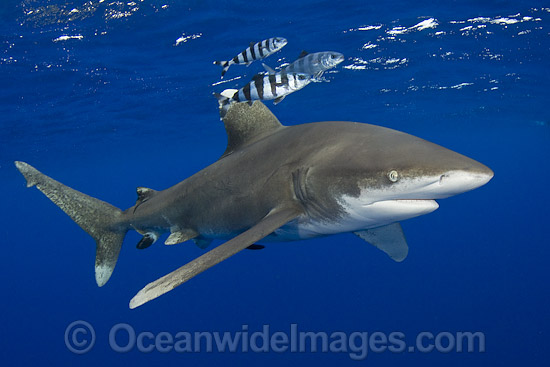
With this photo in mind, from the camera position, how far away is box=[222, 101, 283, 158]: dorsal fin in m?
4.61

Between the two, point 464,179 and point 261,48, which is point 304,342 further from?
point 464,179

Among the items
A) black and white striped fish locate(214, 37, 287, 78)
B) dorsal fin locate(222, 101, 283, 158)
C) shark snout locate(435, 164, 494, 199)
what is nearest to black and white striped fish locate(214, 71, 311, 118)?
dorsal fin locate(222, 101, 283, 158)

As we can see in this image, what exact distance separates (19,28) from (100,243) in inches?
359

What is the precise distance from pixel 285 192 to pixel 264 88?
197 centimetres

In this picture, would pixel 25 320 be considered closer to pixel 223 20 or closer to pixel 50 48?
pixel 50 48

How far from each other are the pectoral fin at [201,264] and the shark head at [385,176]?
51 cm

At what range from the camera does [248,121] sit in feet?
15.2

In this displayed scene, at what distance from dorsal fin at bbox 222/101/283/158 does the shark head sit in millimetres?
1394

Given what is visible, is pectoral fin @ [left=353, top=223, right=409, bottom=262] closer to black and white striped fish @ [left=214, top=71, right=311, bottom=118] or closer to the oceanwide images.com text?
black and white striped fish @ [left=214, top=71, right=311, bottom=118]

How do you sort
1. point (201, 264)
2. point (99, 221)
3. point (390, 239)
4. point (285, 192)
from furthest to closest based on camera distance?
point (99, 221) < point (390, 239) < point (285, 192) < point (201, 264)

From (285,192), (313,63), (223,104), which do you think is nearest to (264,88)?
(223,104)

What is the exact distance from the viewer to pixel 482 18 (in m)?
13.2

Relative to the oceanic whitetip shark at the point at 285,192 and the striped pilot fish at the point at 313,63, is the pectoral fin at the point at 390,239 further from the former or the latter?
the striped pilot fish at the point at 313,63

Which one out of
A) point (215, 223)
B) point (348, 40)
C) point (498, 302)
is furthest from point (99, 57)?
point (498, 302)
